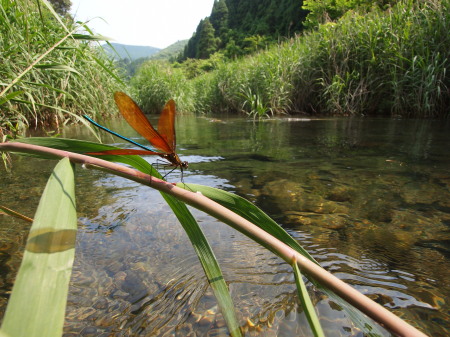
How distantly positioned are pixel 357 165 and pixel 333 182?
0.63 metres

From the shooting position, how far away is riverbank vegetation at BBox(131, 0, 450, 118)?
6.06m

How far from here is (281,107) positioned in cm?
834

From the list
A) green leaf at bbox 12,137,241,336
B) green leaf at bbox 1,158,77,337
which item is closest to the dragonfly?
green leaf at bbox 12,137,241,336

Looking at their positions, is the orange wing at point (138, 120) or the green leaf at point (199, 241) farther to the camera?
the orange wing at point (138, 120)

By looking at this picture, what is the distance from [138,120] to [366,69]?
795 cm

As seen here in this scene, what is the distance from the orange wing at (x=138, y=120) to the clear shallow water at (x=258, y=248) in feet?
1.79

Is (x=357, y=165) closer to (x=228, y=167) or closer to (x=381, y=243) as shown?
(x=228, y=167)

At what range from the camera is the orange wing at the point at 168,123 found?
70 cm

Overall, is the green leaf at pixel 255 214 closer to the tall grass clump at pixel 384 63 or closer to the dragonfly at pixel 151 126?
the dragonfly at pixel 151 126

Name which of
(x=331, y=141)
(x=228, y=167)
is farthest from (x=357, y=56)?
(x=228, y=167)

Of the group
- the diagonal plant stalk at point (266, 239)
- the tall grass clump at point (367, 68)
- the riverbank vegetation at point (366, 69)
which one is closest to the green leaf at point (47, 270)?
the diagonal plant stalk at point (266, 239)

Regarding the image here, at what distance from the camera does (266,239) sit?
1.18 feet

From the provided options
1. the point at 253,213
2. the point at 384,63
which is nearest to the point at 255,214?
the point at 253,213

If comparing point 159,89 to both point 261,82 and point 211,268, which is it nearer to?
point 261,82
